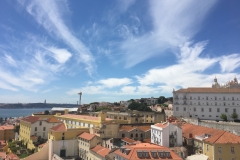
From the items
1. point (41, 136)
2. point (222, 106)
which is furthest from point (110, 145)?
point (222, 106)

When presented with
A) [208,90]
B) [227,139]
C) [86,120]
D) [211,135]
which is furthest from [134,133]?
[208,90]

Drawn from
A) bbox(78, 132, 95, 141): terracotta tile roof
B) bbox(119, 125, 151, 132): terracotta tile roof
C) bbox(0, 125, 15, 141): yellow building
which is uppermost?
bbox(119, 125, 151, 132): terracotta tile roof

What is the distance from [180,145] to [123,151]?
11.2 meters

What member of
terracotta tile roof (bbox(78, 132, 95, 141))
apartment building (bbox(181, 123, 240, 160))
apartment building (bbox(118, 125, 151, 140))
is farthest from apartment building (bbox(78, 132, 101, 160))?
apartment building (bbox(181, 123, 240, 160))

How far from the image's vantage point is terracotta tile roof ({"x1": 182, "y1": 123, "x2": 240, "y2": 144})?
1128 inches

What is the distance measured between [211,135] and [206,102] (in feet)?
106

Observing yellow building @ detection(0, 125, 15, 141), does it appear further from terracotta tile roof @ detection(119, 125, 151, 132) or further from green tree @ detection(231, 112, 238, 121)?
green tree @ detection(231, 112, 238, 121)

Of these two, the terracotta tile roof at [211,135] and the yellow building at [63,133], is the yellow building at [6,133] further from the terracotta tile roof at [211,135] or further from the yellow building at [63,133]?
the terracotta tile roof at [211,135]

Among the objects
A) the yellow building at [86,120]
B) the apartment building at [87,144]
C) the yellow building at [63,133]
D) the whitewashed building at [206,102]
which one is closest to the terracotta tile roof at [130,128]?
the yellow building at [86,120]

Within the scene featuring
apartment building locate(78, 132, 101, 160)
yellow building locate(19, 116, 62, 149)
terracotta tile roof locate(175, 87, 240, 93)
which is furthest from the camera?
terracotta tile roof locate(175, 87, 240, 93)

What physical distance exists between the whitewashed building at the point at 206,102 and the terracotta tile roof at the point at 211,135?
79.4 ft

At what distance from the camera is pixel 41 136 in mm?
50594

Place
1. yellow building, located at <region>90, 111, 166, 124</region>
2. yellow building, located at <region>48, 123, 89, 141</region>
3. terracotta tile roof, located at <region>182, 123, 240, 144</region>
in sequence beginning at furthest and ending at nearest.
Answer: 1. yellow building, located at <region>90, 111, 166, 124</region>
2. yellow building, located at <region>48, 123, 89, 141</region>
3. terracotta tile roof, located at <region>182, 123, 240, 144</region>

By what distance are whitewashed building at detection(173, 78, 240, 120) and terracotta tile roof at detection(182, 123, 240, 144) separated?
24206 millimetres
